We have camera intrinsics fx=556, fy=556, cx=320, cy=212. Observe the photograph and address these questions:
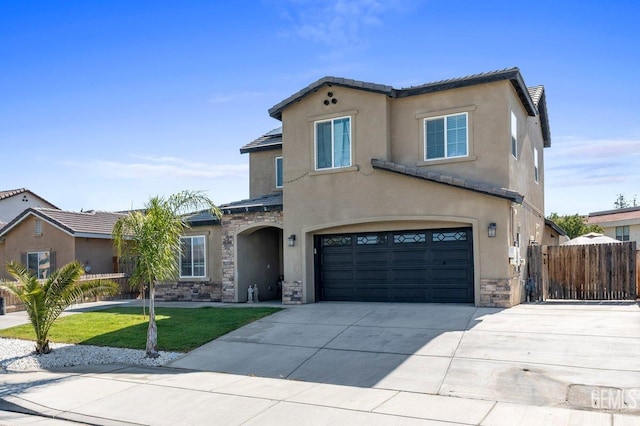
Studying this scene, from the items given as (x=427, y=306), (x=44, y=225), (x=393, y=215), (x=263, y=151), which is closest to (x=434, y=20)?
(x=393, y=215)

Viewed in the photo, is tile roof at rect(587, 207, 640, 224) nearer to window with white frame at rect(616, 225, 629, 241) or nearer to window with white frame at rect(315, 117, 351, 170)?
window with white frame at rect(616, 225, 629, 241)

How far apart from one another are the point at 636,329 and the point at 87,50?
15.7 metres

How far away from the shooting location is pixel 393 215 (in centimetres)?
1648

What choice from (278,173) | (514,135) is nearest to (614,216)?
(514,135)

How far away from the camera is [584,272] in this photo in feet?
54.3

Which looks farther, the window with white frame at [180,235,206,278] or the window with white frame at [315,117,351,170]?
the window with white frame at [180,235,206,278]

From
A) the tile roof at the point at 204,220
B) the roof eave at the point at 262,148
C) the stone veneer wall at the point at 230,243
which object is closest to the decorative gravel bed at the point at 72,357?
the stone veneer wall at the point at 230,243

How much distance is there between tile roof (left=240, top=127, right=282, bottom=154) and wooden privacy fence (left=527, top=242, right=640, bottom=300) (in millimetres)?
11231

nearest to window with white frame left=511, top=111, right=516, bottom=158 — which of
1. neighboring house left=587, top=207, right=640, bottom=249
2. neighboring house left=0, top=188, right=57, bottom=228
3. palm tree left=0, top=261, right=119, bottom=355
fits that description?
palm tree left=0, top=261, right=119, bottom=355

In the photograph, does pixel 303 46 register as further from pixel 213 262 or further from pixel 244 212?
pixel 213 262

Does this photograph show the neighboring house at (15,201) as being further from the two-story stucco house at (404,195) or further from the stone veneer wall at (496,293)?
the stone veneer wall at (496,293)

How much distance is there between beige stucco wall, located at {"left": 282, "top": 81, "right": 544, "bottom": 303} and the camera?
15.5 meters

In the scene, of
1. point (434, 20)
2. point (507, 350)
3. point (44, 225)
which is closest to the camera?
point (507, 350)

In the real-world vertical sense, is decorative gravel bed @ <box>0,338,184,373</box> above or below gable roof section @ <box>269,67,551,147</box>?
below
